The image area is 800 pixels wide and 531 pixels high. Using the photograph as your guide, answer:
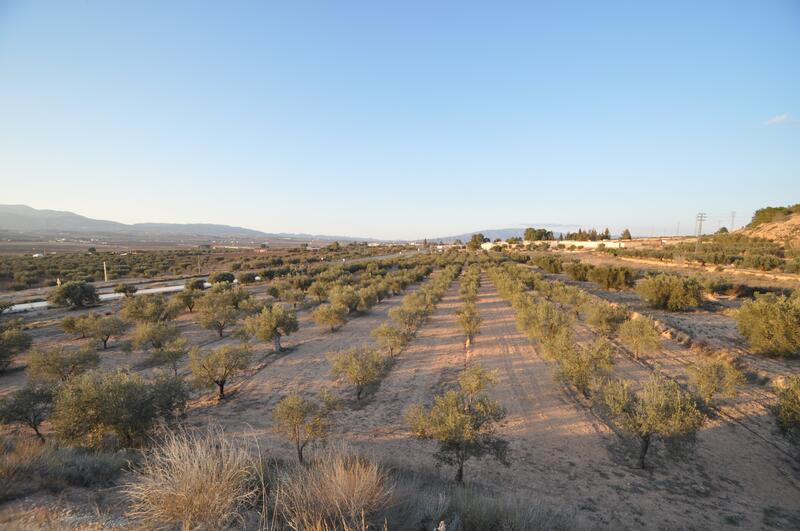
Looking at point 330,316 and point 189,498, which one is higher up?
point 189,498

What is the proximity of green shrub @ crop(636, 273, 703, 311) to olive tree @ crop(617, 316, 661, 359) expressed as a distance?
12.1 m

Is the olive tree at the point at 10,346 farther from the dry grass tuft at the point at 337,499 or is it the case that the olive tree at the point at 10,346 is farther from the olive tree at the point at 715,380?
the olive tree at the point at 715,380

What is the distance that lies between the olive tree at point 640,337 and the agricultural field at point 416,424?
122 mm

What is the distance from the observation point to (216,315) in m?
24.1

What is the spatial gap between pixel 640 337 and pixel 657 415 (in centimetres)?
1001

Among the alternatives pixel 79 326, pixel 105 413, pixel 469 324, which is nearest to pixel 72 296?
pixel 79 326

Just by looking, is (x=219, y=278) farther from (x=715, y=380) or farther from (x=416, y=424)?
(x=715, y=380)

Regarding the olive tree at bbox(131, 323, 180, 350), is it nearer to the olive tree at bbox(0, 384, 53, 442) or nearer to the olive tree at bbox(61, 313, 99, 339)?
the olive tree at bbox(61, 313, 99, 339)

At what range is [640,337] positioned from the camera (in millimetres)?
17906

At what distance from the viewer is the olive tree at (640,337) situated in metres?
17.5

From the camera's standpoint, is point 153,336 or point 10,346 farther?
point 153,336

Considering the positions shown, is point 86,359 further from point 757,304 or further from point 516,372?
point 757,304

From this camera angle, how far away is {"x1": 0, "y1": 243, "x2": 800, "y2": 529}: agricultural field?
200 inches

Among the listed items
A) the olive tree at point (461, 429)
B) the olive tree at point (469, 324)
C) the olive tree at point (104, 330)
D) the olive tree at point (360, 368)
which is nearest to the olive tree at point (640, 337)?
the olive tree at point (469, 324)
